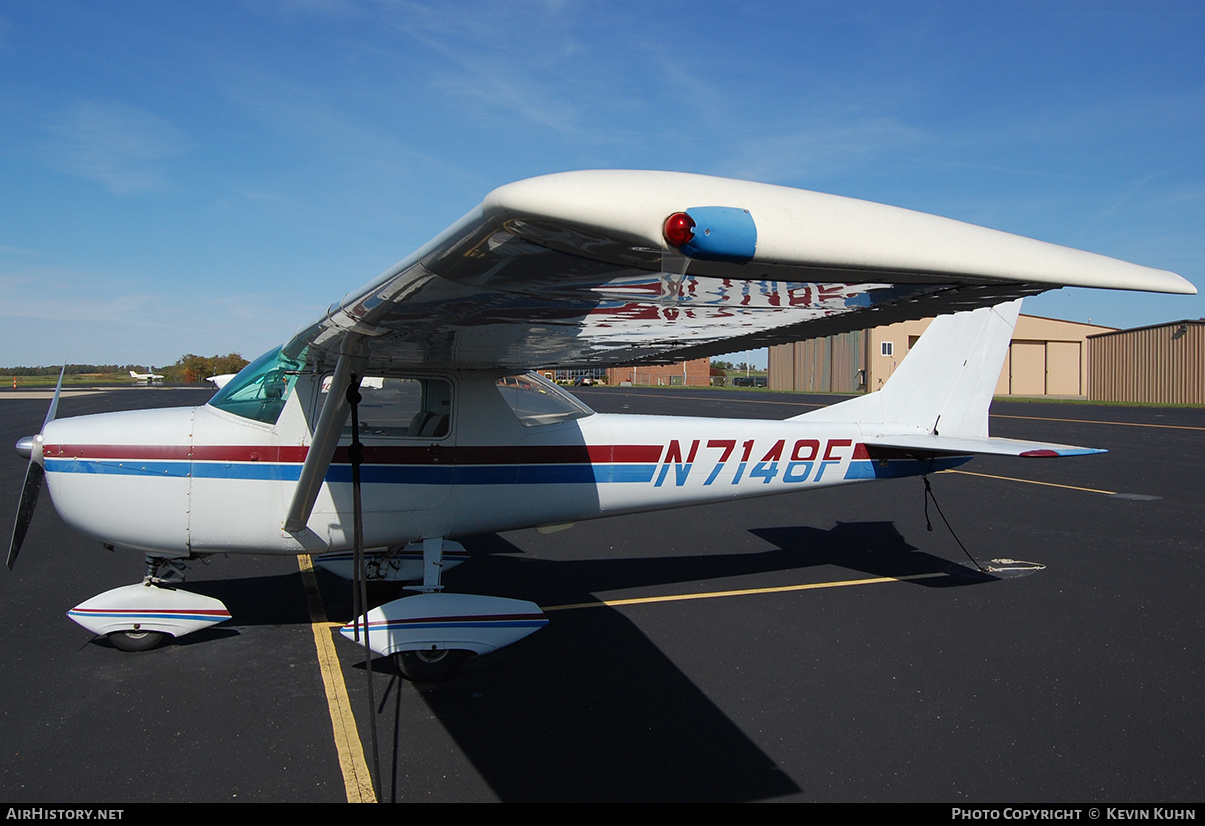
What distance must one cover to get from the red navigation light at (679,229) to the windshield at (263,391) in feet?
12.4

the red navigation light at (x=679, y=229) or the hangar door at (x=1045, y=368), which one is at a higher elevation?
the hangar door at (x=1045, y=368)

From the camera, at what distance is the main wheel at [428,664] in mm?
4102

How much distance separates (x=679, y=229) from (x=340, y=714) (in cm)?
342

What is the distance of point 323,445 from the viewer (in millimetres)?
3938

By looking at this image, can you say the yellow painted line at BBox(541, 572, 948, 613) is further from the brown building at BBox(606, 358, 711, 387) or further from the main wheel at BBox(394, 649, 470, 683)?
the brown building at BBox(606, 358, 711, 387)

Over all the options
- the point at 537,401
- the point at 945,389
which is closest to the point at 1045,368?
the point at 945,389

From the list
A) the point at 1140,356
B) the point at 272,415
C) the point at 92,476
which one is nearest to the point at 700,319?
the point at 272,415

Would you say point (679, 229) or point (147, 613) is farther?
point (147, 613)

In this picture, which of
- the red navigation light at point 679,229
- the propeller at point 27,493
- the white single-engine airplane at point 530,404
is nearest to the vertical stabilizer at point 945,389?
the white single-engine airplane at point 530,404

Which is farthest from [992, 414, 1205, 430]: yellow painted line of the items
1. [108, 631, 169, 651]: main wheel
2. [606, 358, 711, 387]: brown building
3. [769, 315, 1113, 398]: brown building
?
[606, 358, 711, 387]: brown building

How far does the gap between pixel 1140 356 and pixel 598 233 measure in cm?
4250

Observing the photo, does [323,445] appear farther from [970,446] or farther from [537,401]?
[970,446]

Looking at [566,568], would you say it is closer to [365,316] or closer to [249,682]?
[249,682]

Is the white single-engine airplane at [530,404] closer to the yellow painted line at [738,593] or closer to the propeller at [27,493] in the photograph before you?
the propeller at [27,493]
